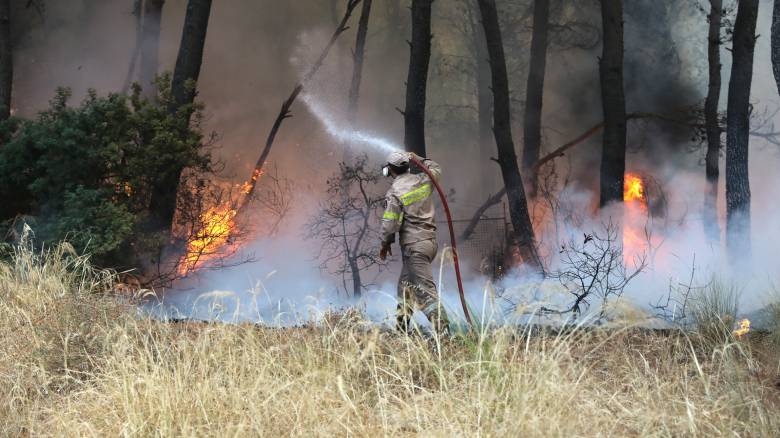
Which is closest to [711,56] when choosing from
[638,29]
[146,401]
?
[638,29]

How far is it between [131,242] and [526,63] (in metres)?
11.3

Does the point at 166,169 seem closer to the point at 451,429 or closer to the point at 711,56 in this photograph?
the point at 451,429

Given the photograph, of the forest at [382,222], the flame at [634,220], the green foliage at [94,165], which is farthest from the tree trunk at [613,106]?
the green foliage at [94,165]

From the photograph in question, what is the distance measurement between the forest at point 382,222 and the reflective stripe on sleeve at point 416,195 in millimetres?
31

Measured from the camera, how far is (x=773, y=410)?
15.3ft

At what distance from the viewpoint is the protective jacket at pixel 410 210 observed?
290 inches

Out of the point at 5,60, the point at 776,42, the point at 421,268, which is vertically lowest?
the point at 421,268

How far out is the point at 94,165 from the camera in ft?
32.4

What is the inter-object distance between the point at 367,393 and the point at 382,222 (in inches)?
107

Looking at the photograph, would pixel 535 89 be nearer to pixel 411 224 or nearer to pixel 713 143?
pixel 713 143

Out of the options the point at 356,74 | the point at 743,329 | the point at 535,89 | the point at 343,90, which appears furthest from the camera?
the point at 343,90

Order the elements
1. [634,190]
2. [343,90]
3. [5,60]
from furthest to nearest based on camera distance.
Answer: [343,90] → [634,190] → [5,60]

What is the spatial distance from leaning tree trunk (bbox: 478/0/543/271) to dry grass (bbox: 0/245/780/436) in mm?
6556

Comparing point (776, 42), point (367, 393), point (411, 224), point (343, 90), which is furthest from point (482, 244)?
point (367, 393)
